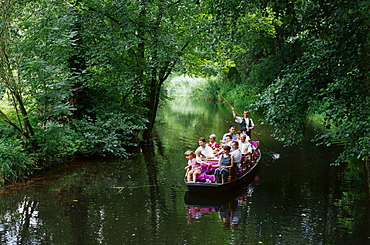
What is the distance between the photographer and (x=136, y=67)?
47.2 feet

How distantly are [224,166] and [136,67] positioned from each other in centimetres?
619

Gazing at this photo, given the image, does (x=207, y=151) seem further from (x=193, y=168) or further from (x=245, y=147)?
(x=193, y=168)

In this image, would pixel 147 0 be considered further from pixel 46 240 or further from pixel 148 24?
pixel 46 240

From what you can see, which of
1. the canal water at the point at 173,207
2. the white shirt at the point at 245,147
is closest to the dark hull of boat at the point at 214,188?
the canal water at the point at 173,207

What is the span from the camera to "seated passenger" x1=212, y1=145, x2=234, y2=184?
965cm

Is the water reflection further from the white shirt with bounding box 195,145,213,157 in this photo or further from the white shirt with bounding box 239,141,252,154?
the white shirt with bounding box 239,141,252,154

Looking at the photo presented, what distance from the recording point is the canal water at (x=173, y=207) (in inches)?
279

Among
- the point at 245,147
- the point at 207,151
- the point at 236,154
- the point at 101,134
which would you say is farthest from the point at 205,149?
the point at 101,134

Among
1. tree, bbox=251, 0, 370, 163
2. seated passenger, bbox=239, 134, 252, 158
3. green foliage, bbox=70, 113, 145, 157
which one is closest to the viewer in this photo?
tree, bbox=251, 0, 370, 163

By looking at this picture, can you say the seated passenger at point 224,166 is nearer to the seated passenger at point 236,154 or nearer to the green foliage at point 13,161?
the seated passenger at point 236,154

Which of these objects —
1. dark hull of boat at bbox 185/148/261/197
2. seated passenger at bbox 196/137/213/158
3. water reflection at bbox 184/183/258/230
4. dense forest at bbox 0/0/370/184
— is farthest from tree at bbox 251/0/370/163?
seated passenger at bbox 196/137/213/158

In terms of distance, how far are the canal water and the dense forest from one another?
1271mm

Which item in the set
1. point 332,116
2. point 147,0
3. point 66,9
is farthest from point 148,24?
point 332,116

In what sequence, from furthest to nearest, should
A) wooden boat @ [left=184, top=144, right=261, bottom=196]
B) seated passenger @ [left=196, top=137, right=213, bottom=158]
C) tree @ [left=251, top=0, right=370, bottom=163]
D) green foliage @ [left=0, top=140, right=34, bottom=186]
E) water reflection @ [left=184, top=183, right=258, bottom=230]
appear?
seated passenger @ [left=196, top=137, right=213, bottom=158]
green foliage @ [left=0, top=140, right=34, bottom=186]
wooden boat @ [left=184, top=144, right=261, bottom=196]
water reflection @ [left=184, top=183, right=258, bottom=230]
tree @ [left=251, top=0, right=370, bottom=163]
